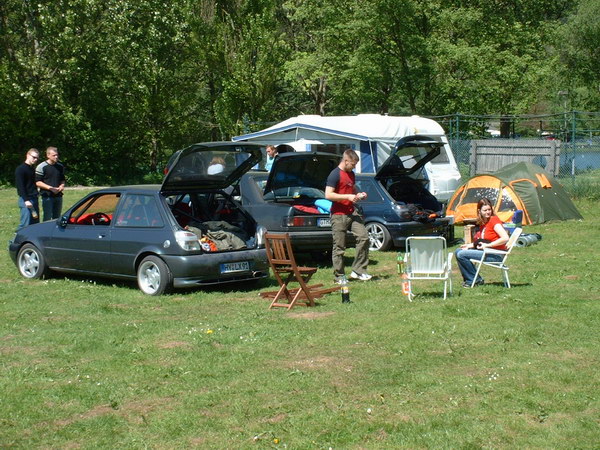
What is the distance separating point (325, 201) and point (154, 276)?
3374 mm

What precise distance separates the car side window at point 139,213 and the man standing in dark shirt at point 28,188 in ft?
12.7

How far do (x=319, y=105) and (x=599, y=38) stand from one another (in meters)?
17.1

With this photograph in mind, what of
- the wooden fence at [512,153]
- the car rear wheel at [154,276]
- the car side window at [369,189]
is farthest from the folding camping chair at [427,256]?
the wooden fence at [512,153]

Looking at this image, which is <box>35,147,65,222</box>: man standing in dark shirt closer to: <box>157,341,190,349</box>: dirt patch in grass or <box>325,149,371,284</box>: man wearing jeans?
<box>325,149,371,284</box>: man wearing jeans

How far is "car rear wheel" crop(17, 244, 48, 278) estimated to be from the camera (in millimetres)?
12453

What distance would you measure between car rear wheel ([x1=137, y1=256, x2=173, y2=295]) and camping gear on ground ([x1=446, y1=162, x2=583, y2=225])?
9.34 m

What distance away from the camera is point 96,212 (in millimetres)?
12695

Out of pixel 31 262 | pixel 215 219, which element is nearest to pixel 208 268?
pixel 215 219

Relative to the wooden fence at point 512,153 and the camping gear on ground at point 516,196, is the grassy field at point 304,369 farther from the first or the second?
the wooden fence at point 512,153

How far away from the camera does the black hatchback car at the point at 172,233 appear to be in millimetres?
11008

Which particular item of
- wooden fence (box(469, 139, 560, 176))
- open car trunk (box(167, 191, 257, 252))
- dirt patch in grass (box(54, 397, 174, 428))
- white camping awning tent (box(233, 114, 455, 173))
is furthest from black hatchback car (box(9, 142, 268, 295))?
wooden fence (box(469, 139, 560, 176))

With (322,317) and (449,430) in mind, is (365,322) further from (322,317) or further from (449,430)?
(449,430)

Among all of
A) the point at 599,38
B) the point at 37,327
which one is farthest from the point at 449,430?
the point at 599,38

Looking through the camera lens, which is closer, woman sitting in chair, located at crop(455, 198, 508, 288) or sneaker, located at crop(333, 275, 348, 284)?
woman sitting in chair, located at crop(455, 198, 508, 288)
